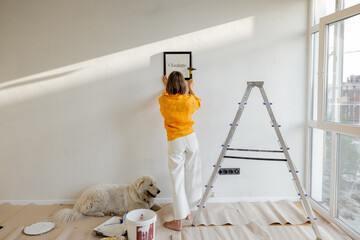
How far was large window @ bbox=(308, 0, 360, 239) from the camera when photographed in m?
2.38

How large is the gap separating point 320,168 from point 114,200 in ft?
7.35

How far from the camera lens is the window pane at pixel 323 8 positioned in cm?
281

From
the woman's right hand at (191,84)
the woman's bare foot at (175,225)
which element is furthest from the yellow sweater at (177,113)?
the woman's bare foot at (175,225)

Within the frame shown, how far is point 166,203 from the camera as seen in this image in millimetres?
3266

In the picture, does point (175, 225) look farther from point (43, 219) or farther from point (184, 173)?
point (43, 219)

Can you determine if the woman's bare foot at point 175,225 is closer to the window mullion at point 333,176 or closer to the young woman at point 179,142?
the young woman at point 179,142

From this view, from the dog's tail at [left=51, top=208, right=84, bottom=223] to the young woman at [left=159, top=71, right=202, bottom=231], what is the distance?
3.00ft

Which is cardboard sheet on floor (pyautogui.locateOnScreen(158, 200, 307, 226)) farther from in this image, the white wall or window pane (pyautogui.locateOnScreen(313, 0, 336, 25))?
window pane (pyautogui.locateOnScreen(313, 0, 336, 25))

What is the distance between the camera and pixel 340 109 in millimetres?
2541

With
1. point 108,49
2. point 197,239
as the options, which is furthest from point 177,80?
point 197,239

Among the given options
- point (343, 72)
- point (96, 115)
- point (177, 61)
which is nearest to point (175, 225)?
point (96, 115)

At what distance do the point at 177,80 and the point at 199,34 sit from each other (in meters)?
0.82

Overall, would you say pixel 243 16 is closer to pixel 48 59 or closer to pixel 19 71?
pixel 48 59

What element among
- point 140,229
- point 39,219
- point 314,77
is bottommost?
point 39,219
